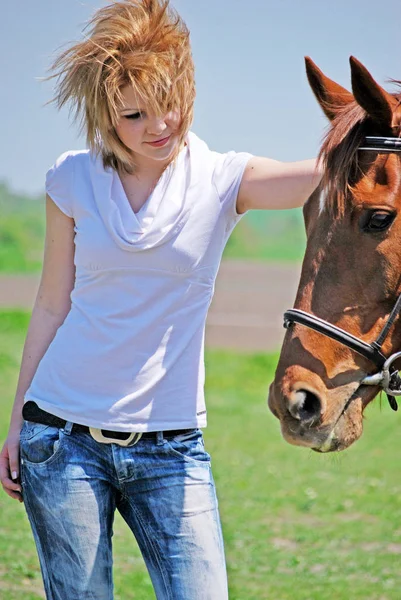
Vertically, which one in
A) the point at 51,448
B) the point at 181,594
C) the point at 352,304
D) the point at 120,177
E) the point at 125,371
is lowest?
the point at 181,594

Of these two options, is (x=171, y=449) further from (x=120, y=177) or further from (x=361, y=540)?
(x=361, y=540)

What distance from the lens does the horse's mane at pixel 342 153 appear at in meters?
2.27

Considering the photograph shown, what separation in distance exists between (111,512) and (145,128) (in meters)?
1.15

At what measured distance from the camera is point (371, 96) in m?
2.27

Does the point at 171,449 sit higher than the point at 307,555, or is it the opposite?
the point at 171,449

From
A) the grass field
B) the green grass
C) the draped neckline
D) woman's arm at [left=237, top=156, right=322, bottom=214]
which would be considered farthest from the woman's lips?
the green grass

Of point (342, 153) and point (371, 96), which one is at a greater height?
point (371, 96)

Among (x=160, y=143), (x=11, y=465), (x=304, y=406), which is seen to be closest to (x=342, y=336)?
(x=304, y=406)

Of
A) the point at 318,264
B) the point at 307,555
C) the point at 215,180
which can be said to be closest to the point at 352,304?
the point at 318,264

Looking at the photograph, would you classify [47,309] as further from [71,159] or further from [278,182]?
[278,182]

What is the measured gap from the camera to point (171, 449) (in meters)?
2.35

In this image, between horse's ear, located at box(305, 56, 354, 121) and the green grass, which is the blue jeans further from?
the green grass

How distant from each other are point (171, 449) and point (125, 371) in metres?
0.27

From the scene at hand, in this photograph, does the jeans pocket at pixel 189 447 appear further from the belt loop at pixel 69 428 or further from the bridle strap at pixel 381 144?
the bridle strap at pixel 381 144
